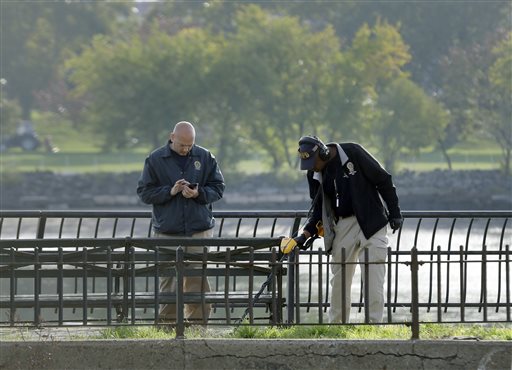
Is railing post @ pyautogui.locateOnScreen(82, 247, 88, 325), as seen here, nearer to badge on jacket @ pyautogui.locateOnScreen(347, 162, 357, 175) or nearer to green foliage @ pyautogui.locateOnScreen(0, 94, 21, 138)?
badge on jacket @ pyautogui.locateOnScreen(347, 162, 357, 175)

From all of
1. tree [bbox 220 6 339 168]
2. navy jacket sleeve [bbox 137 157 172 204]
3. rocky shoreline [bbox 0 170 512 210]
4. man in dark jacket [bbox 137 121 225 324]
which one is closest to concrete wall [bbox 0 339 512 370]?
man in dark jacket [bbox 137 121 225 324]

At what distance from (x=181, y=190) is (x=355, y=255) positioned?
62.0 inches

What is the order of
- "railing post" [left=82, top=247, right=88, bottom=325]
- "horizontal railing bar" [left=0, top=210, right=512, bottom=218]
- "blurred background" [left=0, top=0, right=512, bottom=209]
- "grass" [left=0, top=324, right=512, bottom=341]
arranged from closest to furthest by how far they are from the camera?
"grass" [left=0, top=324, right=512, bottom=341] → "railing post" [left=82, top=247, right=88, bottom=325] → "horizontal railing bar" [left=0, top=210, right=512, bottom=218] → "blurred background" [left=0, top=0, right=512, bottom=209]

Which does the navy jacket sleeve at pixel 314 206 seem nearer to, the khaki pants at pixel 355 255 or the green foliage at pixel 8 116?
the khaki pants at pixel 355 255

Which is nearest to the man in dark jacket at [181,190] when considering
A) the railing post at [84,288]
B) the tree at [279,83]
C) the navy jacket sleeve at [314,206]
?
the navy jacket sleeve at [314,206]

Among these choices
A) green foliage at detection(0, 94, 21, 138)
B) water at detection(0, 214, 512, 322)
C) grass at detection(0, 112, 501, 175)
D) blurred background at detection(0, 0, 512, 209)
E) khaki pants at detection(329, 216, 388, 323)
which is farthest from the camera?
green foliage at detection(0, 94, 21, 138)

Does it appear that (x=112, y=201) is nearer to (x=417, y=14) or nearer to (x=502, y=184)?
(x=502, y=184)

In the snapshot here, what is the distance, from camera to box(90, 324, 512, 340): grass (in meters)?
9.90

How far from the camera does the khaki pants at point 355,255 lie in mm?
10930

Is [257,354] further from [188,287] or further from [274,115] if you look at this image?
[274,115]

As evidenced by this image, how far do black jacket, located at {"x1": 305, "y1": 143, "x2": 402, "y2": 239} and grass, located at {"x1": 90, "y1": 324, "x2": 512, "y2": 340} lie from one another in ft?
3.22

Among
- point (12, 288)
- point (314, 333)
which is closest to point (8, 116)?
point (12, 288)

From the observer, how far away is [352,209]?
11.1m

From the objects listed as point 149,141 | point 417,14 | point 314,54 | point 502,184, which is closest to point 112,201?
point 149,141
